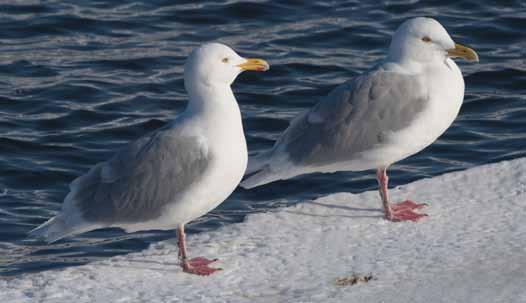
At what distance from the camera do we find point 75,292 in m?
6.71

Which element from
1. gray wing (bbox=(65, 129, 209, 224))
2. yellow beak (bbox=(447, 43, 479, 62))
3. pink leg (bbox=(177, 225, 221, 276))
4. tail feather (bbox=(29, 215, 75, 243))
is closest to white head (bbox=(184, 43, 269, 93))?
gray wing (bbox=(65, 129, 209, 224))

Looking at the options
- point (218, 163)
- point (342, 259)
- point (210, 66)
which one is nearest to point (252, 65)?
point (210, 66)

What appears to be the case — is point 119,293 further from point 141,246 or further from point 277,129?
point 277,129

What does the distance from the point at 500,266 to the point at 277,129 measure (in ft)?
17.6

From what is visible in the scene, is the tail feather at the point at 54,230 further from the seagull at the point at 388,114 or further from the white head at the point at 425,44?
the white head at the point at 425,44

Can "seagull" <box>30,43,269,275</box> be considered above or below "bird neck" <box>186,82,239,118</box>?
below

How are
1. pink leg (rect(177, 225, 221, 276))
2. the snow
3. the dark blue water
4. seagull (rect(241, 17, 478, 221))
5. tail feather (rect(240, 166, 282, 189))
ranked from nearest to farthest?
the snow < pink leg (rect(177, 225, 221, 276)) < seagull (rect(241, 17, 478, 221)) < tail feather (rect(240, 166, 282, 189)) < the dark blue water

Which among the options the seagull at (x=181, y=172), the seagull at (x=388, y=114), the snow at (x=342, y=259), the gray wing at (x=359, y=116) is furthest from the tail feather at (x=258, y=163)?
the seagull at (x=181, y=172)

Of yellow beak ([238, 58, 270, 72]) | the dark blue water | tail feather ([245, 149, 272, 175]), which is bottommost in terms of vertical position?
the dark blue water

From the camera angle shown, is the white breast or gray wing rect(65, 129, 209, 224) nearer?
the white breast

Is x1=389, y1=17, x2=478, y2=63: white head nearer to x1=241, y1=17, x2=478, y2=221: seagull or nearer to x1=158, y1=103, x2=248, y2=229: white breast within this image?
x1=241, y1=17, x2=478, y2=221: seagull

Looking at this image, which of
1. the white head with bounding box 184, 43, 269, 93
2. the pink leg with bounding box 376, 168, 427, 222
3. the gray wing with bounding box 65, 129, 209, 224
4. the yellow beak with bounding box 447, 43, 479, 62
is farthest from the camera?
the yellow beak with bounding box 447, 43, 479, 62

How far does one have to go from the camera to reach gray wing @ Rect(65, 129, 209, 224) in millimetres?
7133

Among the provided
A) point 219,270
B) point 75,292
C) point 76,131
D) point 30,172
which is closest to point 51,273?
point 75,292
